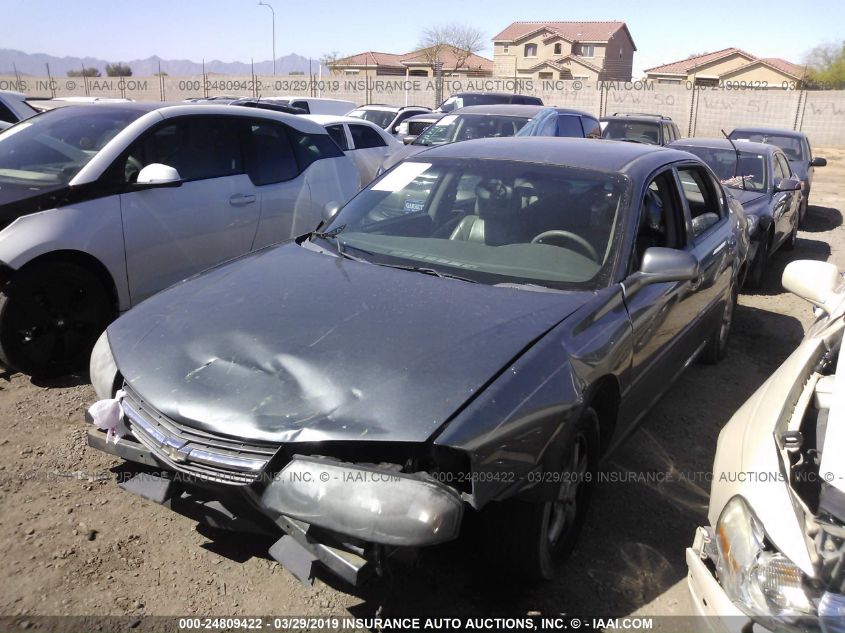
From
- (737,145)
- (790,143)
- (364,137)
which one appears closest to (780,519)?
(737,145)

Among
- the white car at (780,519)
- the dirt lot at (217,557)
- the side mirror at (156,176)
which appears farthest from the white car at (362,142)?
the white car at (780,519)

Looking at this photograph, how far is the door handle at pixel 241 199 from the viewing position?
5535 millimetres

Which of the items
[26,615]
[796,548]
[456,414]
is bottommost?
[26,615]

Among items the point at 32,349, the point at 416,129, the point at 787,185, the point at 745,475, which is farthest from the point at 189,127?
the point at 416,129

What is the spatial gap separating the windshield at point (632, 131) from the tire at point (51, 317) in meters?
11.1

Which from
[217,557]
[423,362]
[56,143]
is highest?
[56,143]

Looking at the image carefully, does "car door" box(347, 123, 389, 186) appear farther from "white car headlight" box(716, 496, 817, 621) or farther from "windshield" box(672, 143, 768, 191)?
"white car headlight" box(716, 496, 817, 621)

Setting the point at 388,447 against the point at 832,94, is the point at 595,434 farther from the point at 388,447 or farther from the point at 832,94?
the point at 832,94

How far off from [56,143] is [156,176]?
0.94 meters

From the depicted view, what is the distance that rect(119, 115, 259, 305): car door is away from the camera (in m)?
4.88

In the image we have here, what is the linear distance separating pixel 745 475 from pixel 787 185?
7.23 m

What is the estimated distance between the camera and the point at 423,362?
2418 mm

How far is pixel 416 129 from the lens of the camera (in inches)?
581

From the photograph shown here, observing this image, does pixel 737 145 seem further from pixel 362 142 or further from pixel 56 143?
pixel 56 143
